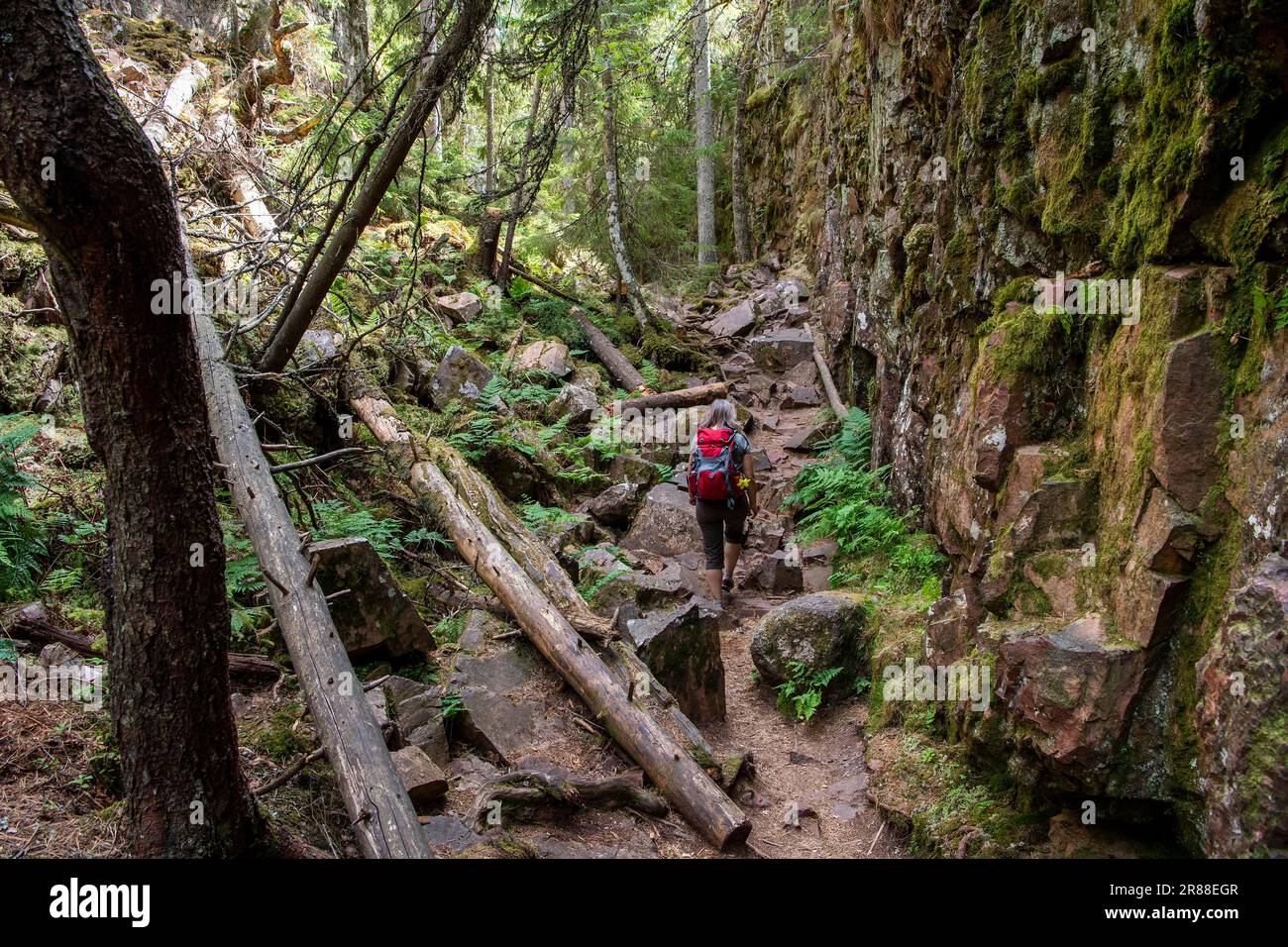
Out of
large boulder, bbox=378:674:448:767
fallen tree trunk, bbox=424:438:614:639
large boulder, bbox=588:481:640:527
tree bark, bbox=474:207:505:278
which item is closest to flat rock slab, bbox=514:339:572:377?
tree bark, bbox=474:207:505:278

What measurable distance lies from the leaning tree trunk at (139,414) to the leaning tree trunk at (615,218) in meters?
12.8

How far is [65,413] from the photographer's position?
6.52 metres

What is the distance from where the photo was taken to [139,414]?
280 centimetres

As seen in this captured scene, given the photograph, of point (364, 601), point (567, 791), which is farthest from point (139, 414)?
A: point (567, 791)

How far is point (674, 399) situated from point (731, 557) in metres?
5.48

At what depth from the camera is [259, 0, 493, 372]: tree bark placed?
430cm

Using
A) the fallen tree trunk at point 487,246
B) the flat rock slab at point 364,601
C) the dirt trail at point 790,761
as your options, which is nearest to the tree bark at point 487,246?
the fallen tree trunk at point 487,246

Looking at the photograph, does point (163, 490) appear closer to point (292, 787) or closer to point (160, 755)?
point (160, 755)

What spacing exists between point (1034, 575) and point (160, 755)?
4862 millimetres

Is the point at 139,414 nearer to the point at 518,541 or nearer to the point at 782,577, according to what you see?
the point at 518,541

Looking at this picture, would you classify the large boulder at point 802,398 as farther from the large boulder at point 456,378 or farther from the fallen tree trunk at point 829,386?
the large boulder at point 456,378

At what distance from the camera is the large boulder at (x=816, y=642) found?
6.75 m

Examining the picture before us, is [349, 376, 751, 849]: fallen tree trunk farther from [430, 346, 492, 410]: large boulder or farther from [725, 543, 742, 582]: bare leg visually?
[725, 543, 742, 582]: bare leg
